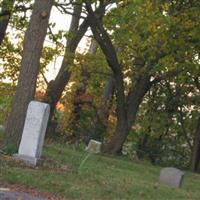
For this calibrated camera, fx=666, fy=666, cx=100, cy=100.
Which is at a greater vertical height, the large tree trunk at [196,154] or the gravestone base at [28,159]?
the large tree trunk at [196,154]

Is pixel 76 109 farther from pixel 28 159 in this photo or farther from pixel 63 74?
pixel 28 159

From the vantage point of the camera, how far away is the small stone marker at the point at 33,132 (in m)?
14.8

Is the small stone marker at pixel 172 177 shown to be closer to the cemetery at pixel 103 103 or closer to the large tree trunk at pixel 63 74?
the cemetery at pixel 103 103

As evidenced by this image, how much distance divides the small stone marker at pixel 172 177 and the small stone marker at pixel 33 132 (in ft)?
11.6

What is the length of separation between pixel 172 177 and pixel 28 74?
439 centimetres

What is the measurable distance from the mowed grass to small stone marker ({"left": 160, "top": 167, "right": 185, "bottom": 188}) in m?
0.22

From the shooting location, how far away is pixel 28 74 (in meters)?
16.1

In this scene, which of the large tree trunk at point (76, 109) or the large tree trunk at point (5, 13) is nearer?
the large tree trunk at point (5, 13)

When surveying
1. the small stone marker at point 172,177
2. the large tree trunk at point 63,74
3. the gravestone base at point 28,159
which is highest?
the large tree trunk at point 63,74

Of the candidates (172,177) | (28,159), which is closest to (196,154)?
(172,177)

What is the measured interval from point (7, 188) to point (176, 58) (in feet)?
45.3

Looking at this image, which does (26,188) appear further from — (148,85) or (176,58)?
(148,85)

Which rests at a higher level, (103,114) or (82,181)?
(103,114)

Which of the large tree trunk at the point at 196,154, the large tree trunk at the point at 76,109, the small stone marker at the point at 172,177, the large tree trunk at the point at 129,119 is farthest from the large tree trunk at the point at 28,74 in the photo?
the large tree trunk at the point at 76,109
